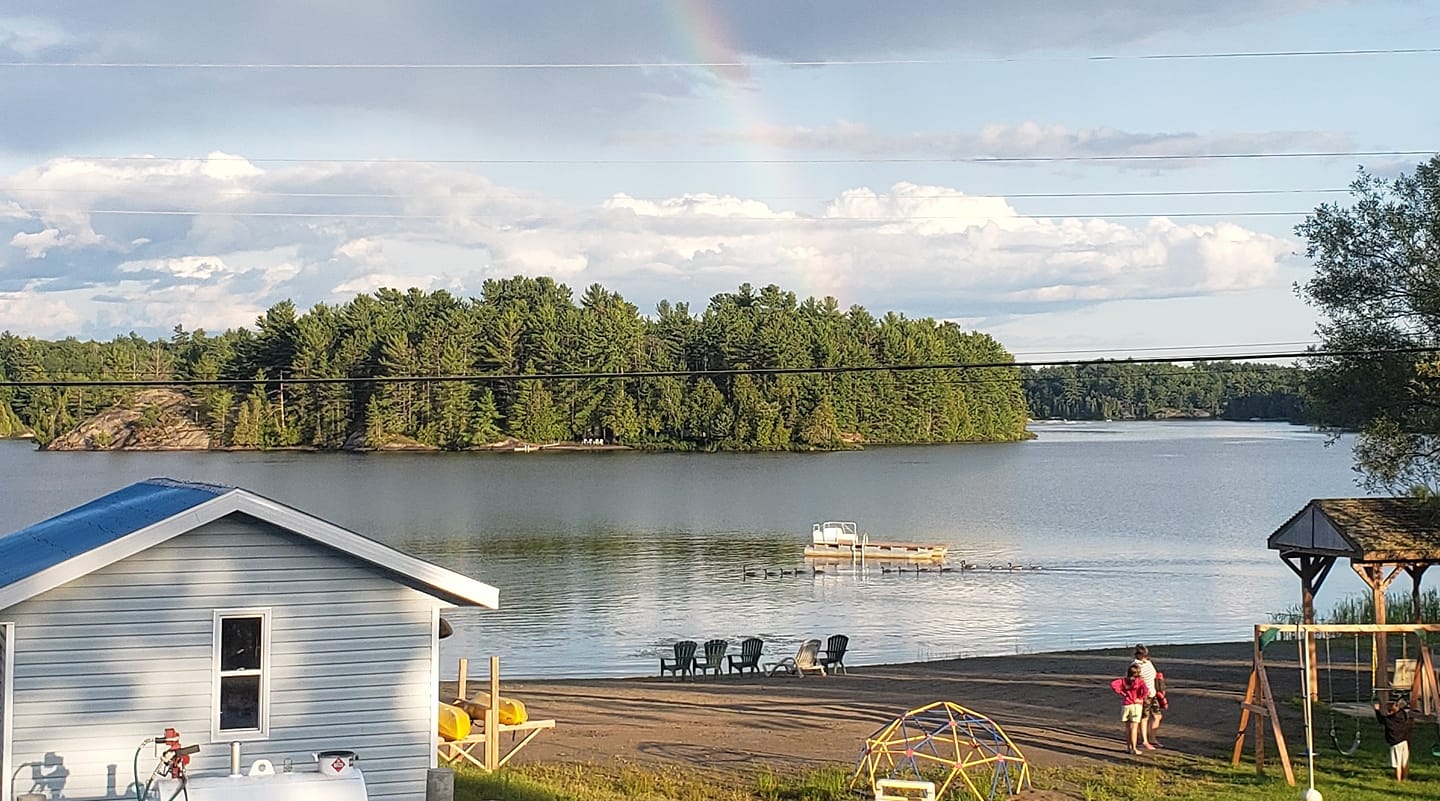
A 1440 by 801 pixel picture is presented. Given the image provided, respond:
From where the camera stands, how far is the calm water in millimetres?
39438

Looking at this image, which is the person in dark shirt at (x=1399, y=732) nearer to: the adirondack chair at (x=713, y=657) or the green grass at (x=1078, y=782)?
the green grass at (x=1078, y=782)

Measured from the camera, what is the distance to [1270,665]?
2664 cm

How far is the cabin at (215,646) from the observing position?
14.4 meters

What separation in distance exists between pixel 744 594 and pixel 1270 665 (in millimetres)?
22166

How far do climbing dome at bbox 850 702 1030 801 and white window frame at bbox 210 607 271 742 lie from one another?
21.3 ft

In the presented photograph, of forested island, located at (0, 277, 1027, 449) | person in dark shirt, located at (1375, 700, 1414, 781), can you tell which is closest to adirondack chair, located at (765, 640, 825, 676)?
person in dark shirt, located at (1375, 700, 1414, 781)

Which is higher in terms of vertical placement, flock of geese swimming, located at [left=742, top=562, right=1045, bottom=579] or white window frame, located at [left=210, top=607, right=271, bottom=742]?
white window frame, located at [left=210, top=607, right=271, bottom=742]

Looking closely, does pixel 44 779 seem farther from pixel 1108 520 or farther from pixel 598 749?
pixel 1108 520

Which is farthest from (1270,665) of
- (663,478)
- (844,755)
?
(663,478)

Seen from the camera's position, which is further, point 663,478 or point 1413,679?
point 663,478

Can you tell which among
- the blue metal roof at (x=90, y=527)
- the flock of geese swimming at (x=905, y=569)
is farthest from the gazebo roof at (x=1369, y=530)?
the flock of geese swimming at (x=905, y=569)

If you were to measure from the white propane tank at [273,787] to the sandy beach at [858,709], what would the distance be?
5436mm

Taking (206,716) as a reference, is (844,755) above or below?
below

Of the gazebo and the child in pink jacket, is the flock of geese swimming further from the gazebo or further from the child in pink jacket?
the child in pink jacket
